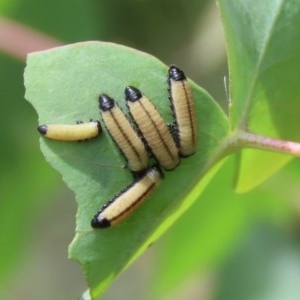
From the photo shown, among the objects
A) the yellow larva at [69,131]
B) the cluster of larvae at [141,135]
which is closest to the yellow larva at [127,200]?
the cluster of larvae at [141,135]

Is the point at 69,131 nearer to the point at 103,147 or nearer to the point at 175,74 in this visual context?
the point at 103,147

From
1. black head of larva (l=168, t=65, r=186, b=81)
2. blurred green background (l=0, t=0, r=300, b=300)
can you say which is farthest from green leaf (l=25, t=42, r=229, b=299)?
blurred green background (l=0, t=0, r=300, b=300)

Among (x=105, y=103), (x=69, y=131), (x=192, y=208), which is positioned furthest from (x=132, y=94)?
(x=192, y=208)

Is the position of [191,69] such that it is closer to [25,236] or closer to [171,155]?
[25,236]

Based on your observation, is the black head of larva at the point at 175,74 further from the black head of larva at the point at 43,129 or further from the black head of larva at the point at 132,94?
the black head of larva at the point at 43,129

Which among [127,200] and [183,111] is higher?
[183,111]

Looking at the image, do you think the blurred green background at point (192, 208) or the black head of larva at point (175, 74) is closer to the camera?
A: the black head of larva at point (175, 74)

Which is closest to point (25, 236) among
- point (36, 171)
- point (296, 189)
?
point (36, 171)
